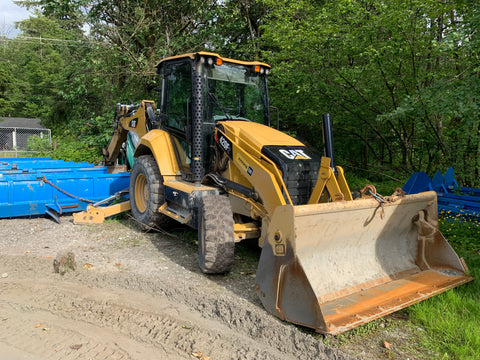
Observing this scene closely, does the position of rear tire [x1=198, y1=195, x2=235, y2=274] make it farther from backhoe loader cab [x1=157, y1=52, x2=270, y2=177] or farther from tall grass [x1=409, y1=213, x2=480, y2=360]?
tall grass [x1=409, y1=213, x2=480, y2=360]

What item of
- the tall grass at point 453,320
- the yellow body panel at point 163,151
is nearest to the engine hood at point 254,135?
the yellow body panel at point 163,151

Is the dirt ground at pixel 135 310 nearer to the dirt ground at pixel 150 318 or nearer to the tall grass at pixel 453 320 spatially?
the dirt ground at pixel 150 318

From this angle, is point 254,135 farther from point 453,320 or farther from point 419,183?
point 419,183

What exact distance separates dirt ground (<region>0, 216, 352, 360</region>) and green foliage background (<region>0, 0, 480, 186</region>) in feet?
12.1

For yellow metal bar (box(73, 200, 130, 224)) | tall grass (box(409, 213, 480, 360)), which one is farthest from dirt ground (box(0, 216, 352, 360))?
yellow metal bar (box(73, 200, 130, 224))

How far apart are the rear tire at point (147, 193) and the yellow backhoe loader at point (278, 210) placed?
0.08ft

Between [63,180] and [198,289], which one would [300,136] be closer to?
[63,180]

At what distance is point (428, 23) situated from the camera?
768 cm

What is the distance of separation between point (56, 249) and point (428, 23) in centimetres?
793

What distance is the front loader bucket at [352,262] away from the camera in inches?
134

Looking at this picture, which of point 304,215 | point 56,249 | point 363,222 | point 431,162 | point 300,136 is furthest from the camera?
point 300,136

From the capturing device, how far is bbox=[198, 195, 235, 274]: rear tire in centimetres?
443

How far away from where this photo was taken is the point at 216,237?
4.43m

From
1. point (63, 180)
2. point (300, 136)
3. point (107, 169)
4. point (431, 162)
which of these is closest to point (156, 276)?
point (63, 180)
